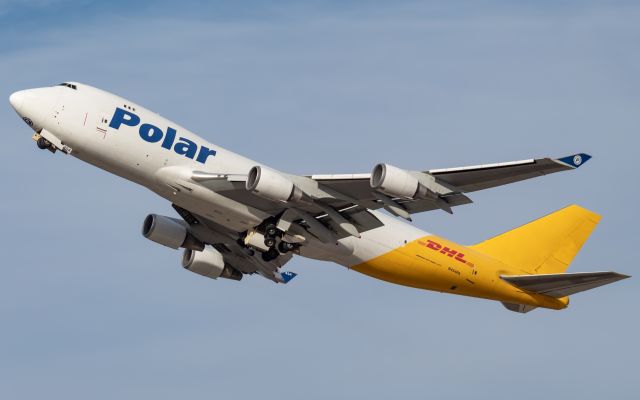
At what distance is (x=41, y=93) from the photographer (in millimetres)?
46000

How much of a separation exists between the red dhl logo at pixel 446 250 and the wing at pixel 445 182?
5840 millimetres

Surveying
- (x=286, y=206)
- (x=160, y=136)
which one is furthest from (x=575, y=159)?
(x=160, y=136)

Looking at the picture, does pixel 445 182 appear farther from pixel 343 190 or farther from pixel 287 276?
pixel 287 276

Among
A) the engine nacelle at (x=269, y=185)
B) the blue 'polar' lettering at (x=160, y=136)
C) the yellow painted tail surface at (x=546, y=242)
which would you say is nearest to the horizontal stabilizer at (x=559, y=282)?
the yellow painted tail surface at (x=546, y=242)

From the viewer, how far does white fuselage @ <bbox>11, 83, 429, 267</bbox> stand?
1791 inches

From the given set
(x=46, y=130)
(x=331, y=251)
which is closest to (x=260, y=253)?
(x=331, y=251)

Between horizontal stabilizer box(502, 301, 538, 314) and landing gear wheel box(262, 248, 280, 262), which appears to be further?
horizontal stabilizer box(502, 301, 538, 314)

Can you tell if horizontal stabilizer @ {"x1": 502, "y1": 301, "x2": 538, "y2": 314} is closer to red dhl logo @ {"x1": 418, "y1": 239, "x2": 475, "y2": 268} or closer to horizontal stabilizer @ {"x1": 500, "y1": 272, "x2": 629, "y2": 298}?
horizontal stabilizer @ {"x1": 500, "y1": 272, "x2": 629, "y2": 298}

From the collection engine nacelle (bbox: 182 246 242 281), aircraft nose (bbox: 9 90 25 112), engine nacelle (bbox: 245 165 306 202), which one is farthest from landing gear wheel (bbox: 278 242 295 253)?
aircraft nose (bbox: 9 90 25 112)

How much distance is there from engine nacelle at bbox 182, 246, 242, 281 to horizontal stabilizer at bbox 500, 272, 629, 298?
41.8 feet

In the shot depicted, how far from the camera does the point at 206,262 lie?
54.4 m

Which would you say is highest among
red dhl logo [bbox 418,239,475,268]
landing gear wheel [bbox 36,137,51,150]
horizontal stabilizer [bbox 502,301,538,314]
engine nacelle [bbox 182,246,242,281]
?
red dhl logo [bbox 418,239,475,268]

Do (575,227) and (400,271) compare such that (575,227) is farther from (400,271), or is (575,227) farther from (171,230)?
(171,230)

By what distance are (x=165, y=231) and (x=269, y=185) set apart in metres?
9.19
